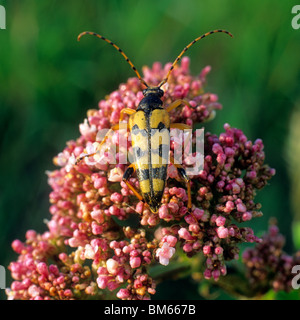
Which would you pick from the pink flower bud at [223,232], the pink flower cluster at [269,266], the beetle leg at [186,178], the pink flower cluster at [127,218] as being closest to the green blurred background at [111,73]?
the pink flower cluster at [269,266]

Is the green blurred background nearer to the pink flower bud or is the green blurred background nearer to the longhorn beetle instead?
the longhorn beetle

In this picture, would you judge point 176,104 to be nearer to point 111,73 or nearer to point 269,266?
point 269,266

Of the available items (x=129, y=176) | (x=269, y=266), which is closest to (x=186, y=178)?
(x=129, y=176)
